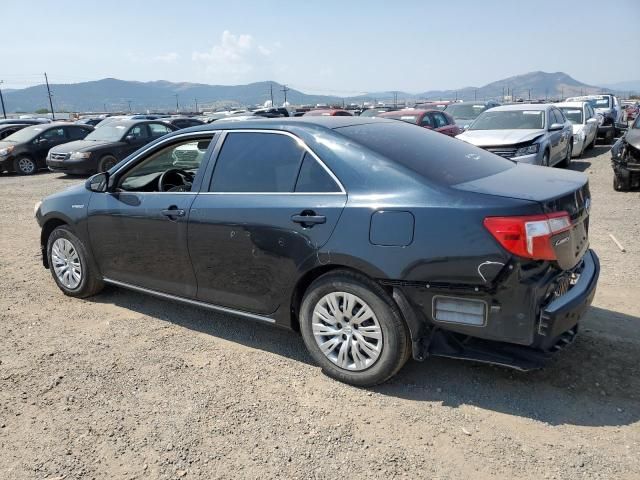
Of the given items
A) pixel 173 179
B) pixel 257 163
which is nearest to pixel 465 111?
pixel 173 179

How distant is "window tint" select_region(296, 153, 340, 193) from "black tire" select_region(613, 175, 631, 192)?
8030 millimetres

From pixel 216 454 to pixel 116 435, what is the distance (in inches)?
25.2

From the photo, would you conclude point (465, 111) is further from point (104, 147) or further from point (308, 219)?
point (308, 219)

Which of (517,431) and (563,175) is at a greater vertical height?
(563,175)

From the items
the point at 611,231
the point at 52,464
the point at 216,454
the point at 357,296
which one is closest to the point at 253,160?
the point at 357,296

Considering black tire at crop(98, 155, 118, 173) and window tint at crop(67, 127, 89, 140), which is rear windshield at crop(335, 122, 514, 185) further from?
window tint at crop(67, 127, 89, 140)

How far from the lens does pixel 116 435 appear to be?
119 inches

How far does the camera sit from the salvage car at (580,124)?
14172mm

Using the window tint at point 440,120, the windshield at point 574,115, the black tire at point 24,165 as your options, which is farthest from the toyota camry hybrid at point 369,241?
the black tire at point 24,165

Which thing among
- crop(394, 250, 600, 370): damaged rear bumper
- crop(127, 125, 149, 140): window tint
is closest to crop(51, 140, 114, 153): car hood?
crop(127, 125, 149, 140): window tint

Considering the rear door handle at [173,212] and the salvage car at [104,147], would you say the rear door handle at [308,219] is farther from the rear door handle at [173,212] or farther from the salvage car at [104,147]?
the salvage car at [104,147]

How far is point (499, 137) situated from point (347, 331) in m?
8.04

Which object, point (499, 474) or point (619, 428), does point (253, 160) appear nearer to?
point (499, 474)

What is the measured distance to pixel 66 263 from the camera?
510 centimetres
